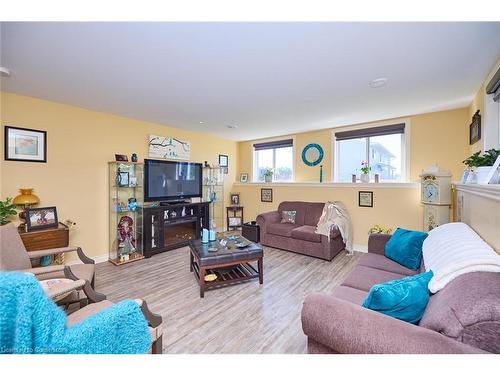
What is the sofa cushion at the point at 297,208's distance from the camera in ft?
14.2

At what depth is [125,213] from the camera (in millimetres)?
3725

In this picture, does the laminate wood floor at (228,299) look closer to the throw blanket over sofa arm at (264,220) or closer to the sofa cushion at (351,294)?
the sofa cushion at (351,294)

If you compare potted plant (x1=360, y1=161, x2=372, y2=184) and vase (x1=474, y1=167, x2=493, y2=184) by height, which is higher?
potted plant (x1=360, y1=161, x2=372, y2=184)

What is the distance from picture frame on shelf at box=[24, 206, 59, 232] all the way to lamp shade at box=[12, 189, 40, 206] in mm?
102

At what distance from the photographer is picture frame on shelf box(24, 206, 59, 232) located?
2662mm

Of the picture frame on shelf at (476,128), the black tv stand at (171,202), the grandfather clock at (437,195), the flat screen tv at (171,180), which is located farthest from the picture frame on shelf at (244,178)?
the picture frame on shelf at (476,128)

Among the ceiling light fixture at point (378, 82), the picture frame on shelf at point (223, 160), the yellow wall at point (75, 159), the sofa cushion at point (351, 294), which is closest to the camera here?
Result: the sofa cushion at point (351, 294)

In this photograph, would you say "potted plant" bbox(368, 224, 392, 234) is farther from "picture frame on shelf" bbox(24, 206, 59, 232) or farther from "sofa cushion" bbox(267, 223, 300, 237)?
"picture frame on shelf" bbox(24, 206, 59, 232)

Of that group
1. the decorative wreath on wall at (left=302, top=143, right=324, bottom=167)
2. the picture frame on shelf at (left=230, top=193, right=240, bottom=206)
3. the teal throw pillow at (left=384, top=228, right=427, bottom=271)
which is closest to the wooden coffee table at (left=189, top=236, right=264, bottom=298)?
the teal throw pillow at (left=384, top=228, right=427, bottom=271)

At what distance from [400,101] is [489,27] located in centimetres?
149

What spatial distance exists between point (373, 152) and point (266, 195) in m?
2.43

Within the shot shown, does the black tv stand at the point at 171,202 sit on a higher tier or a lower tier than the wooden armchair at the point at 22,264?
higher

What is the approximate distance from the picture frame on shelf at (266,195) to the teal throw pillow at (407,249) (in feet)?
10.0
